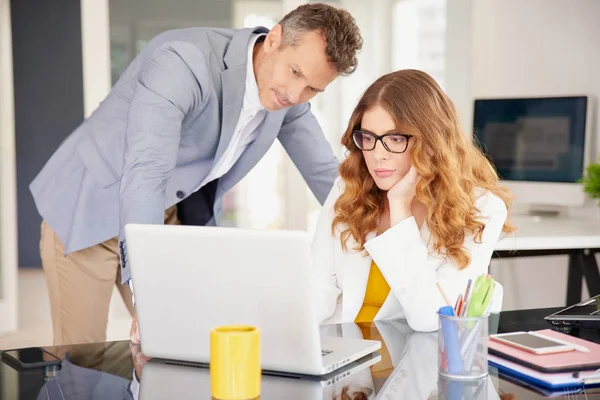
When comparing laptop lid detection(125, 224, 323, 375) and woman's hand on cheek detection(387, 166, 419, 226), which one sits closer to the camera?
laptop lid detection(125, 224, 323, 375)

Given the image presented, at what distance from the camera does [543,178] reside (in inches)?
139

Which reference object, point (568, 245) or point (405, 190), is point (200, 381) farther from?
point (568, 245)

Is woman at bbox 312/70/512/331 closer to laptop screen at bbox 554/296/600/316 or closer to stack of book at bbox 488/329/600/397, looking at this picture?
laptop screen at bbox 554/296/600/316

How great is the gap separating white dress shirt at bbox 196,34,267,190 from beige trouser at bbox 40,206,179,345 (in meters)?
0.38

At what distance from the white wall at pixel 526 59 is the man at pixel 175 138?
1.70 meters

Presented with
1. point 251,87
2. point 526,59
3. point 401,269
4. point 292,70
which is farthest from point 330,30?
point 526,59

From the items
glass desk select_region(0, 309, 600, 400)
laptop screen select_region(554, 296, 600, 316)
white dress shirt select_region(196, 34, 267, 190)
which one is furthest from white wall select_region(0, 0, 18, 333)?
laptop screen select_region(554, 296, 600, 316)

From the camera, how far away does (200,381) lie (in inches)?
47.3

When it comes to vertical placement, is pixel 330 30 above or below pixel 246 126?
above

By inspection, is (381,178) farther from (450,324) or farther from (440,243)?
(450,324)

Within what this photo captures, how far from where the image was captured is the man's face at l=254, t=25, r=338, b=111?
194 cm

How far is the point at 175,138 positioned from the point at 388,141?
529 millimetres

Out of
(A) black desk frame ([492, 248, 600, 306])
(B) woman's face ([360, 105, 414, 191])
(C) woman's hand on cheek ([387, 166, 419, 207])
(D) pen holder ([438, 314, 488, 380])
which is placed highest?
(B) woman's face ([360, 105, 414, 191])

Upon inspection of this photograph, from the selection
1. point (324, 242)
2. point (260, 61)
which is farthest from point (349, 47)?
point (324, 242)
